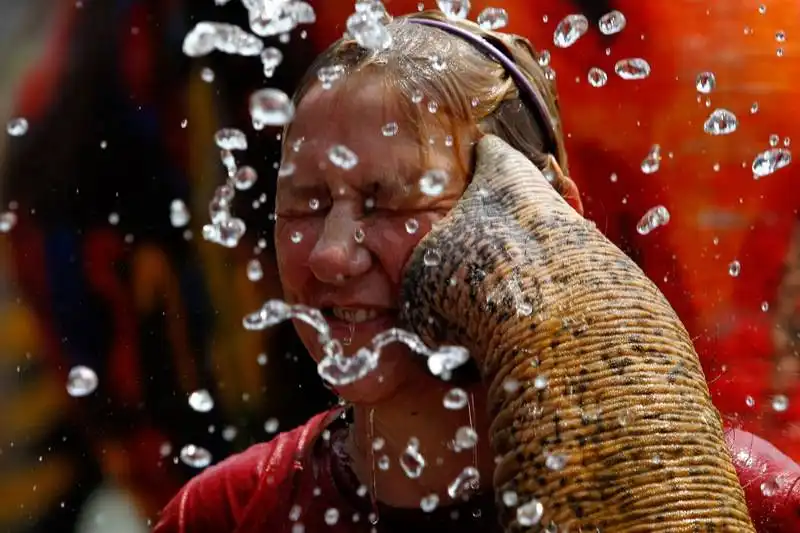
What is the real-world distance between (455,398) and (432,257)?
0.57 ft

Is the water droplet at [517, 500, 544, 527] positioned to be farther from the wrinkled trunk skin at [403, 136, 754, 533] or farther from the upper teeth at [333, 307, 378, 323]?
the upper teeth at [333, 307, 378, 323]

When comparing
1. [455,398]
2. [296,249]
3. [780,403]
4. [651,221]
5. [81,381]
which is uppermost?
[296,249]

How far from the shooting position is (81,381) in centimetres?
171

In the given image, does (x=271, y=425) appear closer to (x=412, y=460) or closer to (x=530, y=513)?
(x=412, y=460)

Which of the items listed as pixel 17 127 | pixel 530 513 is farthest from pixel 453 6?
pixel 17 127

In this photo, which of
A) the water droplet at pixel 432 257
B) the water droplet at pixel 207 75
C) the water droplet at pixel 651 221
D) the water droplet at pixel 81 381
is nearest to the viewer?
the water droplet at pixel 432 257

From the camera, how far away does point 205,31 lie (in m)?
1.02

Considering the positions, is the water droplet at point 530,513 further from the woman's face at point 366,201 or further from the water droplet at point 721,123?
the water droplet at point 721,123

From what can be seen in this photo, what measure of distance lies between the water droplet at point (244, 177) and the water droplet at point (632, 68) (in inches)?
23.3

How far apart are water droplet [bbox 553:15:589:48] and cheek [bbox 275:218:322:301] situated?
698mm

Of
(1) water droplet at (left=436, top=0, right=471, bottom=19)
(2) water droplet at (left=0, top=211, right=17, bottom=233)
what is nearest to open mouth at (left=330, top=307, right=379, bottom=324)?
(1) water droplet at (left=436, top=0, right=471, bottom=19)

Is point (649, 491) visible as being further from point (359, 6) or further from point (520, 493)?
point (359, 6)

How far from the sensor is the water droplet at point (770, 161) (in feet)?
5.00

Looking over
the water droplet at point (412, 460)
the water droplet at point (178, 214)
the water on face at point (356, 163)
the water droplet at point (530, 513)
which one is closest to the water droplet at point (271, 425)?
the water on face at point (356, 163)
